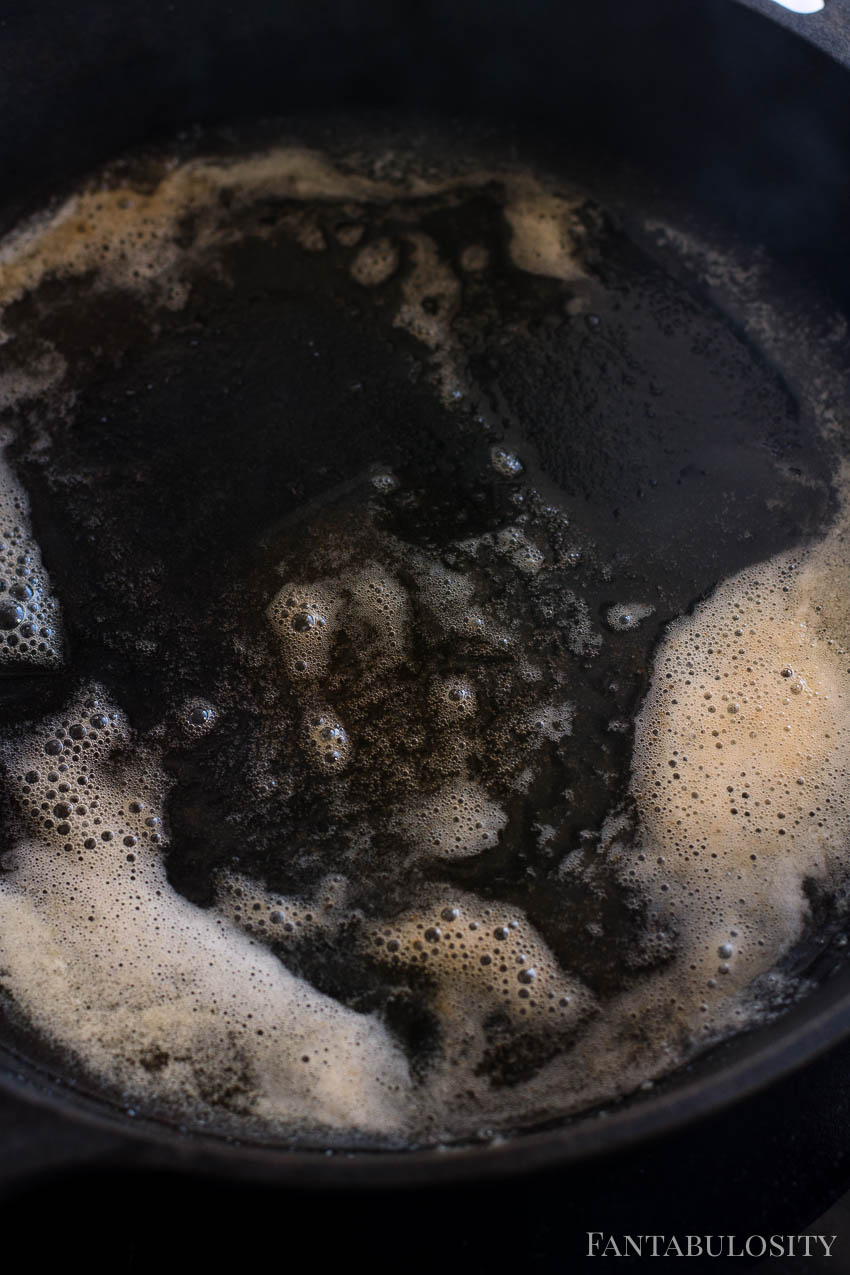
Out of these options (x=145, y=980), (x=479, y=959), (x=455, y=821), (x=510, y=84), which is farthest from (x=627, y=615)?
(x=510, y=84)

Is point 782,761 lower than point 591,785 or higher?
higher

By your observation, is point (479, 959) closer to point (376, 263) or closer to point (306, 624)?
point (306, 624)

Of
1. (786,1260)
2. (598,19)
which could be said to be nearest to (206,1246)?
(786,1260)

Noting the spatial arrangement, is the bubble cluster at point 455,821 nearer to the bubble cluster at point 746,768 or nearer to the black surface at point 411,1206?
the bubble cluster at point 746,768

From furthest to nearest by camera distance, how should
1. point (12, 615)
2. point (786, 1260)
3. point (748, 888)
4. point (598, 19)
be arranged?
point (598, 19) < point (12, 615) < point (748, 888) < point (786, 1260)

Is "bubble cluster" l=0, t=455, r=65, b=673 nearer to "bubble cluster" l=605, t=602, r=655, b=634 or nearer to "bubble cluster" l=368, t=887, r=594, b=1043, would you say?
"bubble cluster" l=368, t=887, r=594, b=1043

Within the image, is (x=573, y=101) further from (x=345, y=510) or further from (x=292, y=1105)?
(x=292, y=1105)
